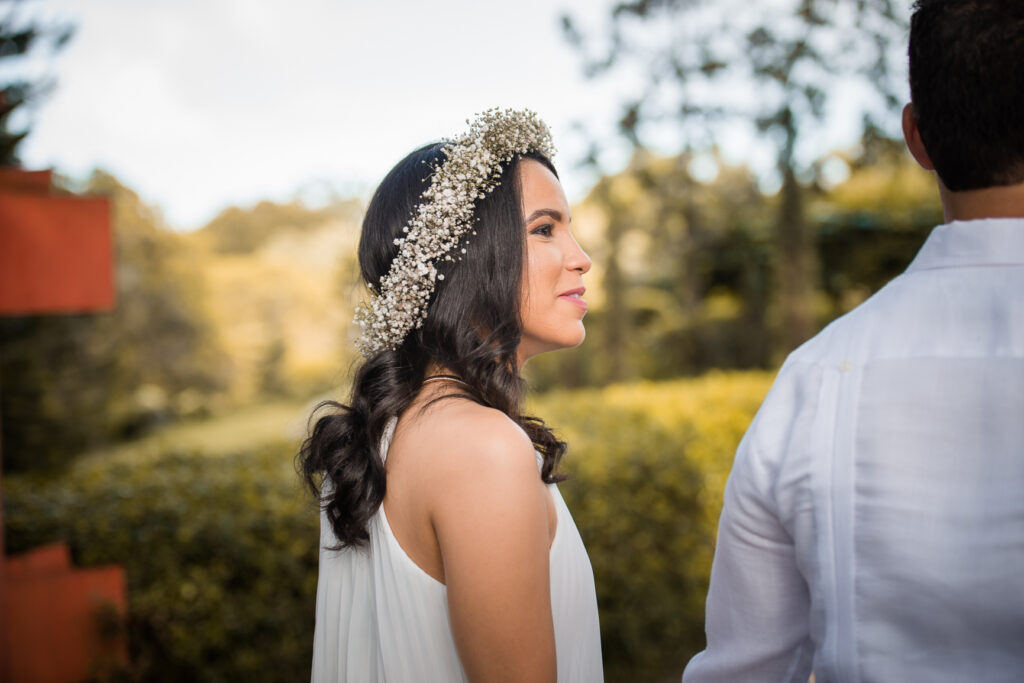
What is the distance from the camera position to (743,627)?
1291mm

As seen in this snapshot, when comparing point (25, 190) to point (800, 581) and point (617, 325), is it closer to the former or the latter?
point (800, 581)

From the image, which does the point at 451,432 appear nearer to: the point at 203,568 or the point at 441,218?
the point at 441,218

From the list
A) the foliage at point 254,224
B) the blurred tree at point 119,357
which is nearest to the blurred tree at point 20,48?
the blurred tree at point 119,357

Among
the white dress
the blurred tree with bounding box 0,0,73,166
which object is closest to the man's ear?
the white dress

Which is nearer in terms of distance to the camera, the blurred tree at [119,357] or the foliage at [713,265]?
the blurred tree at [119,357]

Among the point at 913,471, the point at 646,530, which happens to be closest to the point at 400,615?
the point at 913,471

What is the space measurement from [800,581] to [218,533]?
142 inches

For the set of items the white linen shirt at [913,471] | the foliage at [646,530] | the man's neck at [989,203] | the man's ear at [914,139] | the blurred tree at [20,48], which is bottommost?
Result: the foliage at [646,530]

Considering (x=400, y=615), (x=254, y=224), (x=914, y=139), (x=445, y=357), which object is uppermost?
(x=254, y=224)

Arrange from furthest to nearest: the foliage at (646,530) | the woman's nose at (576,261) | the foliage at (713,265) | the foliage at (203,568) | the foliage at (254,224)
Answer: the foliage at (254,224) < the foliage at (713,265) < the foliage at (646,530) < the foliage at (203,568) < the woman's nose at (576,261)

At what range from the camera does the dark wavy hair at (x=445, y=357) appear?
1.70 meters

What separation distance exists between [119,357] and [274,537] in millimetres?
12648

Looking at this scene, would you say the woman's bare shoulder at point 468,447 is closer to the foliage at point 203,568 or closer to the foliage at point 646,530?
the foliage at point 203,568

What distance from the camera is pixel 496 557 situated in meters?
1.36
